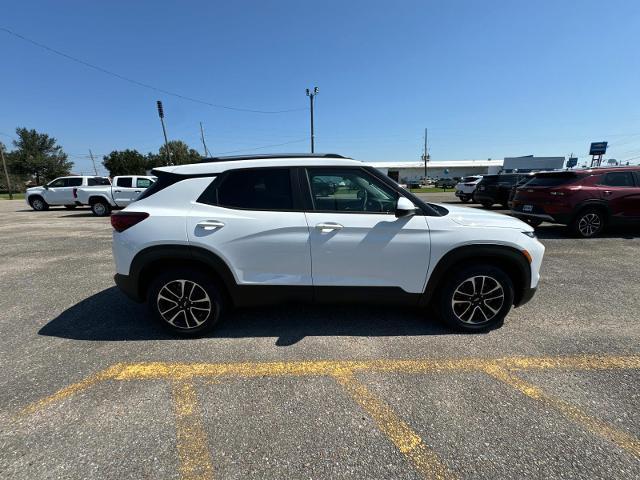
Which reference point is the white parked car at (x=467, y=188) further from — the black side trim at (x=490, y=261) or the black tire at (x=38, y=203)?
the black tire at (x=38, y=203)

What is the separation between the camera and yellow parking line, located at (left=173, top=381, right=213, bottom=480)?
1781 millimetres

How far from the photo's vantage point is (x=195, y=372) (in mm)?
2664

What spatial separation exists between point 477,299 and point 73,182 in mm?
20102

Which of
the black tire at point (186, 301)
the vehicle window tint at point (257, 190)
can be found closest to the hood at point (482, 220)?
the vehicle window tint at point (257, 190)

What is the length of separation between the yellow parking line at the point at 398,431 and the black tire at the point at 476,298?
1.33 m

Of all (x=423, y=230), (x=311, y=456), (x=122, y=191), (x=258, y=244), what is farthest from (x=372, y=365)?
(x=122, y=191)

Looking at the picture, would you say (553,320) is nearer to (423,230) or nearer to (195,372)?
(423,230)

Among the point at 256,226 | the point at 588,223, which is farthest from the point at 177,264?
the point at 588,223

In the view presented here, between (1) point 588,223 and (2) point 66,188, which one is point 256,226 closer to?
(1) point 588,223

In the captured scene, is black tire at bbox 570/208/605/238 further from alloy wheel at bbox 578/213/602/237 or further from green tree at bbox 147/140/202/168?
green tree at bbox 147/140/202/168

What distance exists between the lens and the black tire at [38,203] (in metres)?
17.8

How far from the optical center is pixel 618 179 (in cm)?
752

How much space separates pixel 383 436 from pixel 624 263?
6338 mm

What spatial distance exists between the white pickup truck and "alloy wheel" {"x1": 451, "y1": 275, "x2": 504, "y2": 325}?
15.1m
